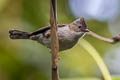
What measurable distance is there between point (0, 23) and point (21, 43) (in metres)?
0.26

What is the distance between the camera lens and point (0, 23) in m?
1.95

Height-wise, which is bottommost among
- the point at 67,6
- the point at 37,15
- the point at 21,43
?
the point at 21,43

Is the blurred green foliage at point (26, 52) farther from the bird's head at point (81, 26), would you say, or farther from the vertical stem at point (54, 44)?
the vertical stem at point (54, 44)

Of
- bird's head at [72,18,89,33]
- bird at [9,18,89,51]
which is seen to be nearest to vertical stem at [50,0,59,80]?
bird at [9,18,89,51]

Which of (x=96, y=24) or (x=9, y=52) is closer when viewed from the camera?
(x=9, y=52)

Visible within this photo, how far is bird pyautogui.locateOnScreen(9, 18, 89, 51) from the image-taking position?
175 centimetres

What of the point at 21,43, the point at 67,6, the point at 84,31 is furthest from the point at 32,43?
the point at 67,6

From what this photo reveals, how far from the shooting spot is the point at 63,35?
1.88 m

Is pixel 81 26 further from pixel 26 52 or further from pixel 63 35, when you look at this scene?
pixel 26 52

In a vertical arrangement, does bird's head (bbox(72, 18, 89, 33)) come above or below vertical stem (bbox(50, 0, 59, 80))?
above

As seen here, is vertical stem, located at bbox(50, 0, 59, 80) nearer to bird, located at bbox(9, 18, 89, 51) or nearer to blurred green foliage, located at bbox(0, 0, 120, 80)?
bird, located at bbox(9, 18, 89, 51)

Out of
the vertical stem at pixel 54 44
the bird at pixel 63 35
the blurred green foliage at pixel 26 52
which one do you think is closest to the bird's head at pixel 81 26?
the bird at pixel 63 35

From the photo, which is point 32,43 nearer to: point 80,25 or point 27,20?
point 27,20

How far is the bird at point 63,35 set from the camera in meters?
1.75
